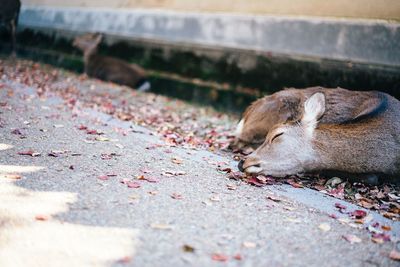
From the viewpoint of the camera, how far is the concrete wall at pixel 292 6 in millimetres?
6777

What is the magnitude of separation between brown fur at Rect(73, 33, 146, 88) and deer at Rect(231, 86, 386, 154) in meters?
4.53

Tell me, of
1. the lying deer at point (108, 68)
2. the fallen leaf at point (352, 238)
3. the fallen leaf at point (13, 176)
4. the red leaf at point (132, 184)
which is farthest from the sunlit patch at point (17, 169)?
the lying deer at point (108, 68)

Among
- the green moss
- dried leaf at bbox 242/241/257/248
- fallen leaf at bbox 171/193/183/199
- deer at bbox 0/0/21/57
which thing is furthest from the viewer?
deer at bbox 0/0/21/57

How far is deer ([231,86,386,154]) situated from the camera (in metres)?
5.33

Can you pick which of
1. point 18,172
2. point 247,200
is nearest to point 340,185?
point 247,200

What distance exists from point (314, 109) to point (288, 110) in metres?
0.71

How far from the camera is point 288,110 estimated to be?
5.66m

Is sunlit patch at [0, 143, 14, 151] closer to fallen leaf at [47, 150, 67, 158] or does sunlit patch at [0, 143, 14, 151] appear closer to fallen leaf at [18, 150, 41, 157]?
fallen leaf at [18, 150, 41, 157]

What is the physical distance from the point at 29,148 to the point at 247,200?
8.27 feet

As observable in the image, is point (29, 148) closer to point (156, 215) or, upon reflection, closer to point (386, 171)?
point (156, 215)

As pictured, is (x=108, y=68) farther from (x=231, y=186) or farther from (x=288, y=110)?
(x=231, y=186)

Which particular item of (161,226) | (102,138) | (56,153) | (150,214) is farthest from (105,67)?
(161,226)

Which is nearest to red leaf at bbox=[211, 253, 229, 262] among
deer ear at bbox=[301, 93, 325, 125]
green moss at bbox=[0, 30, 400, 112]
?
deer ear at bbox=[301, 93, 325, 125]

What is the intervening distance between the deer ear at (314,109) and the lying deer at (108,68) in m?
5.62
